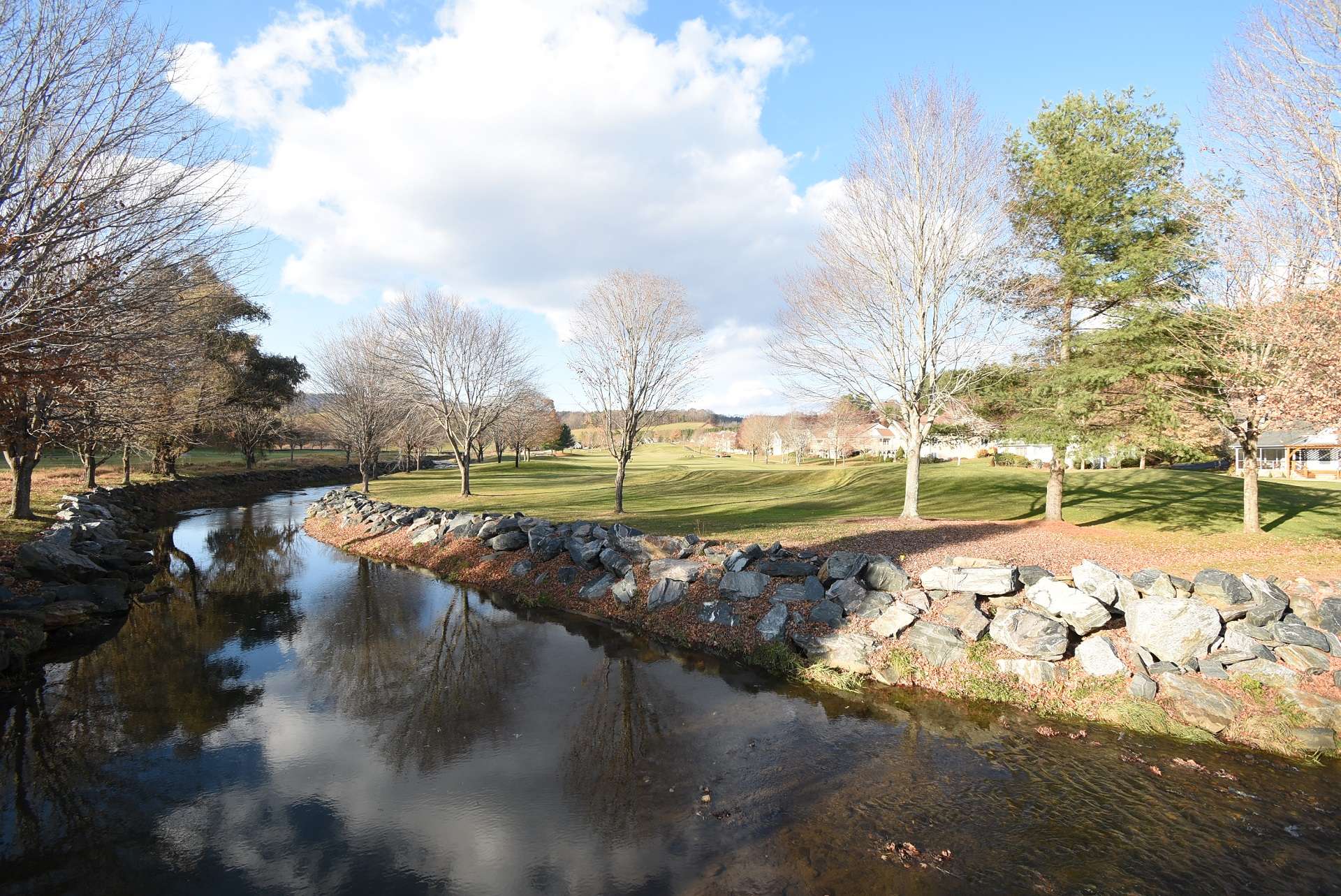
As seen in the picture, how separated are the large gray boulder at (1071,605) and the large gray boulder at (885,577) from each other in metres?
1.78

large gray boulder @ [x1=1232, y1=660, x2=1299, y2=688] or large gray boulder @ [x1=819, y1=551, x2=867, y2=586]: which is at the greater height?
large gray boulder @ [x1=819, y1=551, x2=867, y2=586]

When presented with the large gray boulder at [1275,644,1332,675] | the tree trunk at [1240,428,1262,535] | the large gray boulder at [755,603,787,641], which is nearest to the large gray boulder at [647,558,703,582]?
the large gray boulder at [755,603,787,641]

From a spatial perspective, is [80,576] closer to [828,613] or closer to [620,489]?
[620,489]

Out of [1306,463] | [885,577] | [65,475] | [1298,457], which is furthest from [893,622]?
[1298,457]

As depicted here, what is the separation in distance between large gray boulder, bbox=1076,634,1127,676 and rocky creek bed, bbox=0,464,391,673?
1417cm

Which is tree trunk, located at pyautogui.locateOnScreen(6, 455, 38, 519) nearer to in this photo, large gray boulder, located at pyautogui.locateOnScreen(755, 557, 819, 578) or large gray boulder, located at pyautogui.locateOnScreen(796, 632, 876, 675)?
large gray boulder, located at pyautogui.locateOnScreen(755, 557, 819, 578)

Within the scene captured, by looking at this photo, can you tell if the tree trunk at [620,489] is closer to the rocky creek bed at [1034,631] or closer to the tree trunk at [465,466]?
the tree trunk at [465,466]

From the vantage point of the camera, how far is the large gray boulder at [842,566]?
10117 mm

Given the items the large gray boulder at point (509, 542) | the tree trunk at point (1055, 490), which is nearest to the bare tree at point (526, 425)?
the large gray boulder at point (509, 542)

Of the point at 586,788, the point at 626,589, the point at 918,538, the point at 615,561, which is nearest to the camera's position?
the point at 586,788

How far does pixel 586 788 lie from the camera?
5.90 metres

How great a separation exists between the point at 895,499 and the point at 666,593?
1624 centimetres

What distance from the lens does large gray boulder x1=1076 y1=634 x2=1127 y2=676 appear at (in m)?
7.77

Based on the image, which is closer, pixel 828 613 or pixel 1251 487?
pixel 828 613
